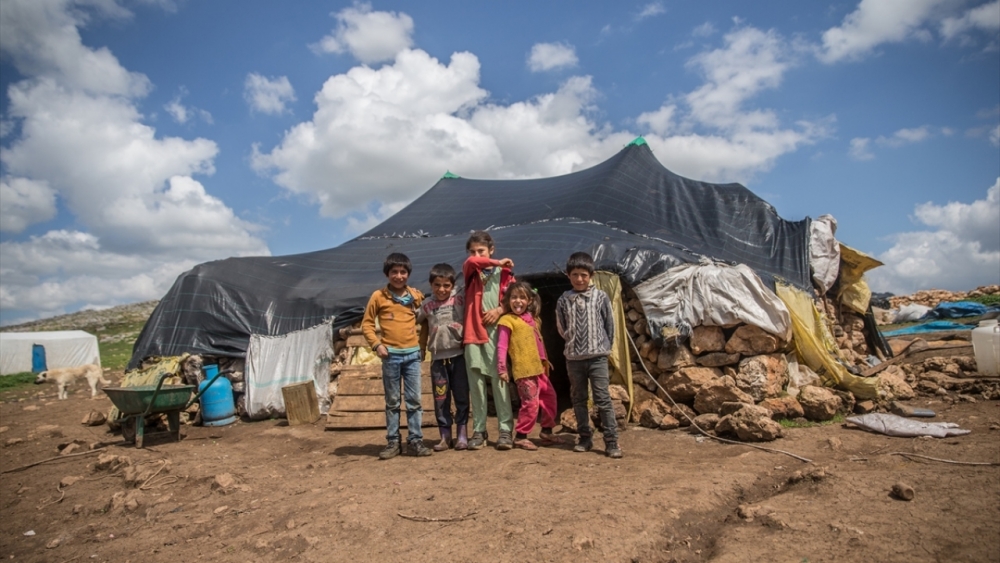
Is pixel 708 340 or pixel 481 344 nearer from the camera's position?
pixel 481 344

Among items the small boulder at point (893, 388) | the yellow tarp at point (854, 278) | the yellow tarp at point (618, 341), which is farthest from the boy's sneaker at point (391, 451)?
the yellow tarp at point (854, 278)

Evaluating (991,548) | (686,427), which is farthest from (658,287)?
(991,548)

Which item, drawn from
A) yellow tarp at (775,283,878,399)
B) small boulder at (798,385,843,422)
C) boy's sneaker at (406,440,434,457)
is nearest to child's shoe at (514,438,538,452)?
boy's sneaker at (406,440,434,457)

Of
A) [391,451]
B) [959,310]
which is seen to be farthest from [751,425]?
[959,310]

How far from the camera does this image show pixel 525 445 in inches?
183

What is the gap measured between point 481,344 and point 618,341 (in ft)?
6.17

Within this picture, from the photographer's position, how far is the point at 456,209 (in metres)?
10.6

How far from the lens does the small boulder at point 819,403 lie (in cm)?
532

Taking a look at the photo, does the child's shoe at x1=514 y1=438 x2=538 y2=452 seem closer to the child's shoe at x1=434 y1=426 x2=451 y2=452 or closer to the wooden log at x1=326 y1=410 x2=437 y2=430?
the child's shoe at x1=434 y1=426 x2=451 y2=452

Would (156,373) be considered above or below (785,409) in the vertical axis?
above

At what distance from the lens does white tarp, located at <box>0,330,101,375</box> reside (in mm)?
20984

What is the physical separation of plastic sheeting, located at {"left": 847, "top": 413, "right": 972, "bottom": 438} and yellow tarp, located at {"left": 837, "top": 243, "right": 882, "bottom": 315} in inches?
150

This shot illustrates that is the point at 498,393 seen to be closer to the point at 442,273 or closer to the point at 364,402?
the point at 442,273

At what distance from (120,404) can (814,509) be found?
6.16 m
